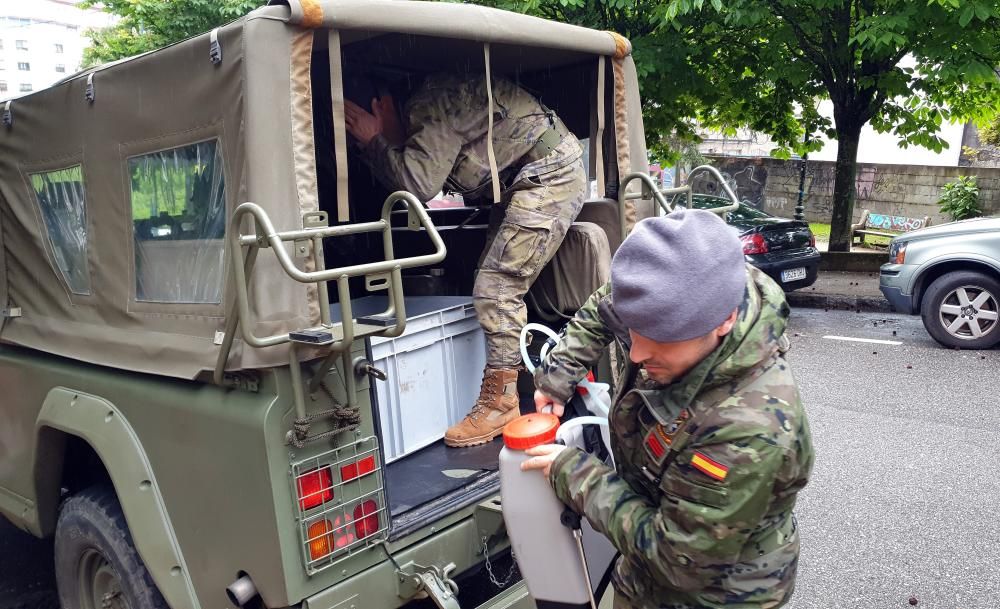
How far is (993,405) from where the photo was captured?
19.1 feet

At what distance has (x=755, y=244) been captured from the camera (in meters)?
9.21

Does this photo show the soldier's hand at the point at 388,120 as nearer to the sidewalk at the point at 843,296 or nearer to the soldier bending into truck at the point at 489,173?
the soldier bending into truck at the point at 489,173

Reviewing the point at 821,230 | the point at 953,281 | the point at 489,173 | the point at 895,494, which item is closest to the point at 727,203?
the point at 953,281

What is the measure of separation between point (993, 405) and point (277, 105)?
584 centimetres

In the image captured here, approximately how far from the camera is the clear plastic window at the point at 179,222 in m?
2.29

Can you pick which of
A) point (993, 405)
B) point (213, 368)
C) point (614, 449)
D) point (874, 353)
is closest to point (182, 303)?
point (213, 368)

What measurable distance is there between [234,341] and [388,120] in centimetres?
139

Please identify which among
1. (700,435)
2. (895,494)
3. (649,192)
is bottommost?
(895,494)

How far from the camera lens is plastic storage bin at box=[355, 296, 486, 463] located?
2.83 meters

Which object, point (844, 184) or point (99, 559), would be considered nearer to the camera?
point (99, 559)

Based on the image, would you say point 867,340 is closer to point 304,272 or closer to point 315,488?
point 315,488

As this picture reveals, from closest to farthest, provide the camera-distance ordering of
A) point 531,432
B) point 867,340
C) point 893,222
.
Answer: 1. point 531,432
2. point 867,340
3. point 893,222

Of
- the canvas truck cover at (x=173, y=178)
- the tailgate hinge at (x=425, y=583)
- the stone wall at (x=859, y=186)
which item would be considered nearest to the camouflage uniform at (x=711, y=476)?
the tailgate hinge at (x=425, y=583)

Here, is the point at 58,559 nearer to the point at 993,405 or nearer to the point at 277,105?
the point at 277,105
